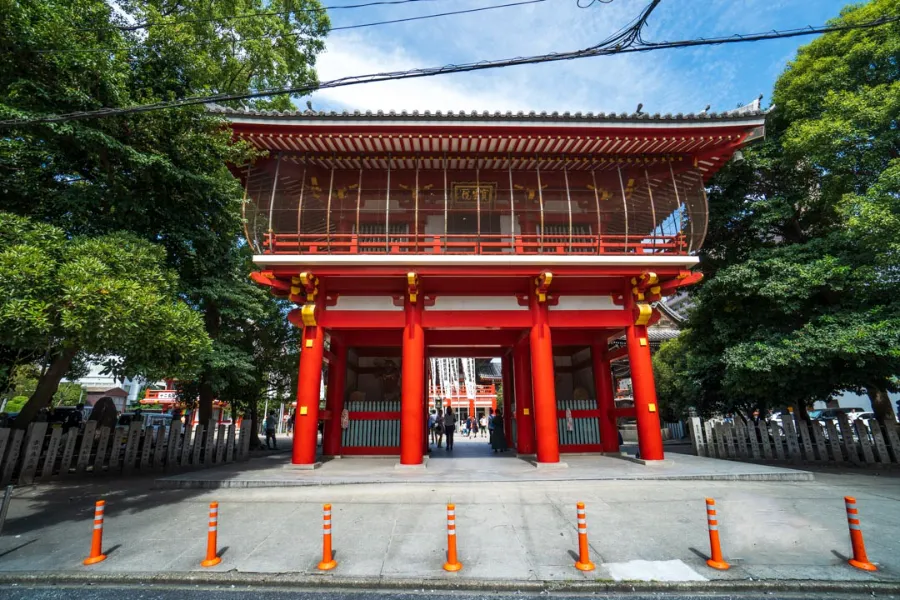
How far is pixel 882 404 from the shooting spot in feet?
43.3

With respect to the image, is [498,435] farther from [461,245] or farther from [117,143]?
[117,143]

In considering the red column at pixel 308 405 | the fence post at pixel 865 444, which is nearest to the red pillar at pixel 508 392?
the red column at pixel 308 405

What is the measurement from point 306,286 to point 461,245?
4.40 metres

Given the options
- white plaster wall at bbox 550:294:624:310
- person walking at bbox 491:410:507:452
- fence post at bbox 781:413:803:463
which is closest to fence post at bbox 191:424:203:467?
person walking at bbox 491:410:507:452

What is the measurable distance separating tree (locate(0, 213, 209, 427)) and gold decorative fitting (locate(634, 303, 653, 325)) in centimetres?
1077

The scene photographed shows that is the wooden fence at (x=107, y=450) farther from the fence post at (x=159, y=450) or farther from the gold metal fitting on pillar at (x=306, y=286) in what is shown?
the gold metal fitting on pillar at (x=306, y=286)

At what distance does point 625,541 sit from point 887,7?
16.9 meters

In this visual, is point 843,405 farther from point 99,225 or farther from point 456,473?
point 99,225

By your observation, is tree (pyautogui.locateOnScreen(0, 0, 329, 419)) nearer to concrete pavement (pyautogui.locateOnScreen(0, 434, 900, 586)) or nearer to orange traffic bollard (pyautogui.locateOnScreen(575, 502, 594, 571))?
concrete pavement (pyautogui.locateOnScreen(0, 434, 900, 586))

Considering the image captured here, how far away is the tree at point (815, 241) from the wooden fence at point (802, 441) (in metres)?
0.95

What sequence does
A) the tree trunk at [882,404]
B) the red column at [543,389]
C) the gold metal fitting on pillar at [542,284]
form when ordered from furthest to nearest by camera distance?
the tree trunk at [882,404] → the gold metal fitting on pillar at [542,284] → the red column at [543,389]

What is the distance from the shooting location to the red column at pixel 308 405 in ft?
35.2

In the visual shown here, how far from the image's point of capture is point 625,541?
18.9 ft

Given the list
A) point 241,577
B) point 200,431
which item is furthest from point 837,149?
point 200,431
